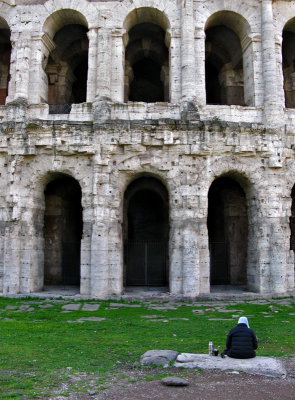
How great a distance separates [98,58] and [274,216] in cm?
867

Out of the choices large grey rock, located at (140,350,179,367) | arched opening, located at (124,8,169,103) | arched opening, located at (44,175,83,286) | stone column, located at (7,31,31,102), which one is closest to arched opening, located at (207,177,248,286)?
arched opening, located at (124,8,169,103)

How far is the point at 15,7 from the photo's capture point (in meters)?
15.1

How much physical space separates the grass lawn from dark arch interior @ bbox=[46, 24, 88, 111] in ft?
29.5

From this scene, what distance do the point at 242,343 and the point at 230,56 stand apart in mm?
14340

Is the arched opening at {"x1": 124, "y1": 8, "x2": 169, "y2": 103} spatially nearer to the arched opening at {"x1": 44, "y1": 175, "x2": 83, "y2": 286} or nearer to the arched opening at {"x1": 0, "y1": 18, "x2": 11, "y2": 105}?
the arched opening at {"x1": 44, "y1": 175, "x2": 83, "y2": 286}

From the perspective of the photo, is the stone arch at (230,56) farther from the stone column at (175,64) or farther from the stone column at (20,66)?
the stone column at (20,66)

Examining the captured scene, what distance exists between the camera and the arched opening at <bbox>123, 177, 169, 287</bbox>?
16922 millimetres

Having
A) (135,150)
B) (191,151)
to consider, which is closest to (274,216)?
(191,151)

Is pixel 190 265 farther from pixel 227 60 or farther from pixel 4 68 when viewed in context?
pixel 4 68

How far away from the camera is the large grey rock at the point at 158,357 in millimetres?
6371

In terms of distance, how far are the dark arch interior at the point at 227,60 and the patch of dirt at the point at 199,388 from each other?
1343 centimetres

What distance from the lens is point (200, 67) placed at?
573 inches

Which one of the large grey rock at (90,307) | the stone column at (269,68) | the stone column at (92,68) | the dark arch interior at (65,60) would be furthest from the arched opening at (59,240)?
the stone column at (269,68)

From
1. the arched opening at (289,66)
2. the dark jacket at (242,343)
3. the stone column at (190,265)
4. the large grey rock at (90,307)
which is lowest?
the large grey rock at (90,307)
